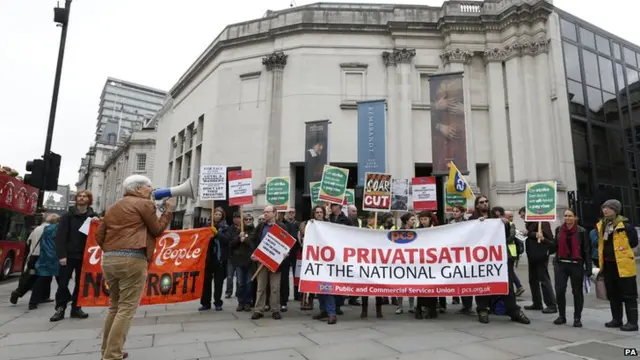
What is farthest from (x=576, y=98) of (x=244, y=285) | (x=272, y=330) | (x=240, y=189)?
(x=272, y=330)

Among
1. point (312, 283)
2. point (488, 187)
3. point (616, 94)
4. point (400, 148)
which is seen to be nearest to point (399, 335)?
point (312, 283)

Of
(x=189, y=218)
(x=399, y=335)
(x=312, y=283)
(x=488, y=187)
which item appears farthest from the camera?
(x=189, y=218)

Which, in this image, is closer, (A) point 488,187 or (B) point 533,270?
(B) point 533,270

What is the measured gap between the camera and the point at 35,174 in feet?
30.5

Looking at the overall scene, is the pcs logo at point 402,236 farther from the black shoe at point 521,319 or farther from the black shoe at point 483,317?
the black shoe at point 521,319

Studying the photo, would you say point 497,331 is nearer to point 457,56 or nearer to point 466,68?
point 457,56

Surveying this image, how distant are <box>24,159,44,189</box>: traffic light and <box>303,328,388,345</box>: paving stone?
26.7 feet

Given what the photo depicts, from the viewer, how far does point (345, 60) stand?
24.2 m

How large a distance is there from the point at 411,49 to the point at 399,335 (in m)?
21.8

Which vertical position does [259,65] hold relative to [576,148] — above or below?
above

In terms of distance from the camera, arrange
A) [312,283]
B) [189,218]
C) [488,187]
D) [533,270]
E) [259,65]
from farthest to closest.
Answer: [189,218]
[259,65]
[488,187]
[533,270]
[312,283]

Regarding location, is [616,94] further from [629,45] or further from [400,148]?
[400,148]

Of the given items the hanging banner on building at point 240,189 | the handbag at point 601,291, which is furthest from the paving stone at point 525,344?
the hanging banner on building at point 240,189

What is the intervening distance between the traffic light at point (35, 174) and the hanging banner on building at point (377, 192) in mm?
8150
